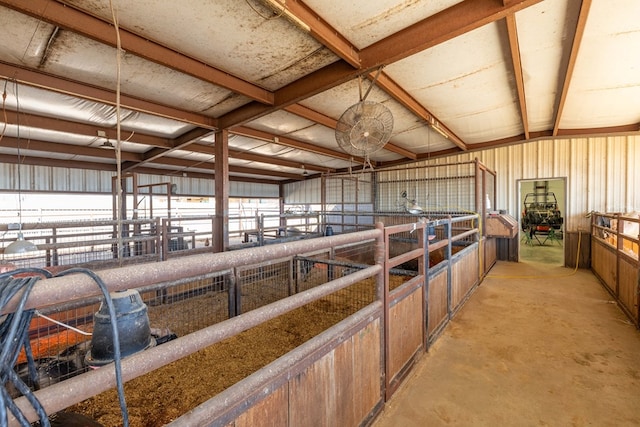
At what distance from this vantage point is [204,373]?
193 cm

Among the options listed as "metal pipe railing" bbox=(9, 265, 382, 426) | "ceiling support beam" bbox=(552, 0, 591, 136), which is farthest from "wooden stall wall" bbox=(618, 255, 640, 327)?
"metal pipe railing" bbox=(9, 265, 382, 426)

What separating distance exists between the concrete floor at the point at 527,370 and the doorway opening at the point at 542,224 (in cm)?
438

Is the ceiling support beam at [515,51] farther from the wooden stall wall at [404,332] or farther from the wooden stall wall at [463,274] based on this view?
the wooden stall wall at [404,332]

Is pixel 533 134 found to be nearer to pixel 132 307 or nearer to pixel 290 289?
pixel 290 289

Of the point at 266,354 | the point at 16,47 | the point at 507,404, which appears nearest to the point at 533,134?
the point at 507,404

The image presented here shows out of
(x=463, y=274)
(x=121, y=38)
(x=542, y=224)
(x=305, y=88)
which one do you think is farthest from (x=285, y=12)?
(x=542, y=224)

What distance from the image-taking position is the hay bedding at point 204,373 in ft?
5.10

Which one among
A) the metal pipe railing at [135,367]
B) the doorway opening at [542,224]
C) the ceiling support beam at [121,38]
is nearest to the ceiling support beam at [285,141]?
the ceiling support beam at [121,38]

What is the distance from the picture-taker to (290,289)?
11.2 ft

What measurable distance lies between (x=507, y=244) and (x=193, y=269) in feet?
25.6

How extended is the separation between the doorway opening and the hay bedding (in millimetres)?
6734

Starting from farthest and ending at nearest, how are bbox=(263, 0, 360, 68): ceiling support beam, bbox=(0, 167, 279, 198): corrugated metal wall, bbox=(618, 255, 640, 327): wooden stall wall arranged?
1. bbox=(0, 167, 279, 198): corrugated metal wall
2. bbox=(618, 255, 640, 327): wooden stall wall
3. bbox=(263, 0, 360, 68): ceiling support beam

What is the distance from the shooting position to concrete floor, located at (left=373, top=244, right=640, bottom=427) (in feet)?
5.93

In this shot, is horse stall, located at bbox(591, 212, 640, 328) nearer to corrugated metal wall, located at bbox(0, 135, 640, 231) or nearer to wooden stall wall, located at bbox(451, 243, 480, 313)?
corrugated metal wall, located at bbox(0, 135, 640, 231)
